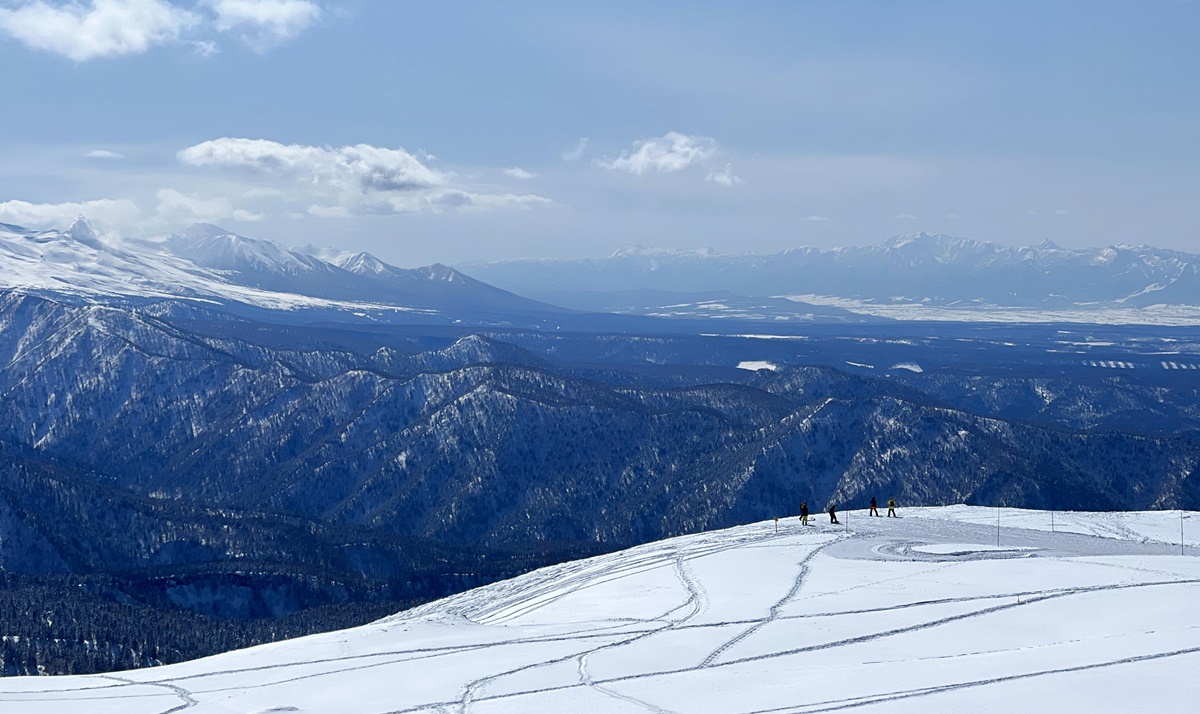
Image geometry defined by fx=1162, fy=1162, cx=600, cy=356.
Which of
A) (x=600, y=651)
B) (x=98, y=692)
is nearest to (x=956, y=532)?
(x=600, y=651)

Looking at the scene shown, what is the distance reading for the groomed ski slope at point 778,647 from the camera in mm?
55500

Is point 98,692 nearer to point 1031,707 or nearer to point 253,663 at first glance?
point 253,663

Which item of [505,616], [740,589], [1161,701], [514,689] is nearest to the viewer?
[1161,701]

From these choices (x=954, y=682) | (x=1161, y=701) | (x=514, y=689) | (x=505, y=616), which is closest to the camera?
(x=1161, y=701)

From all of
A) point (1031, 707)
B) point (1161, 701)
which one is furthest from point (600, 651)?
point (1161, 701)

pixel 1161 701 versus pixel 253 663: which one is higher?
pixel 1161 701

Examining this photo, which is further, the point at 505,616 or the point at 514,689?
the point at 505,616

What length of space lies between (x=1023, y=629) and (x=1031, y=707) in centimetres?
1762

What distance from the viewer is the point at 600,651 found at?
68.6m

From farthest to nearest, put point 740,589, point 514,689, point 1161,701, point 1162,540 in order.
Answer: point 1162,540
point 740,589
point 514,689
point 1161,701

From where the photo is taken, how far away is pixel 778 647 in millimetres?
66812

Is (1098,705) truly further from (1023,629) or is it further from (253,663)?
(253,663)

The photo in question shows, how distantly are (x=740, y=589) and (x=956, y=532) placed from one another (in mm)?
32660

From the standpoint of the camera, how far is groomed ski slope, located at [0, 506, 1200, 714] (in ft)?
182
